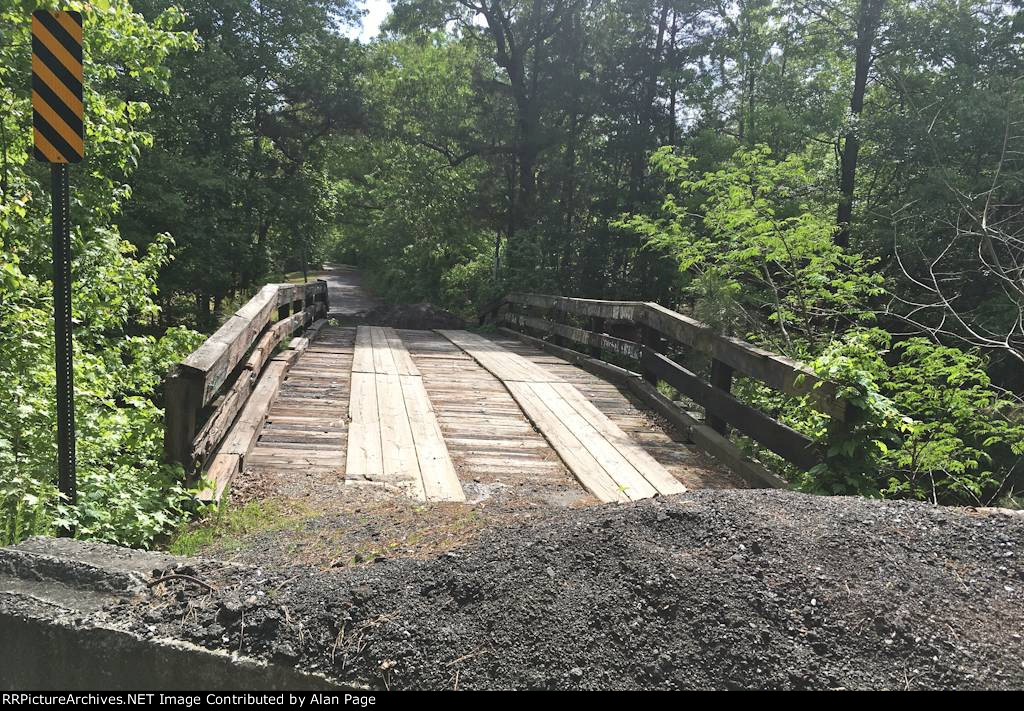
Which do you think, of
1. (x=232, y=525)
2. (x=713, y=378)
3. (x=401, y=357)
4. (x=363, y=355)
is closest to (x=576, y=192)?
(x=401, y=357)

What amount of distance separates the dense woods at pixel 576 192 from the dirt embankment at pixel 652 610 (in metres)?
1.60

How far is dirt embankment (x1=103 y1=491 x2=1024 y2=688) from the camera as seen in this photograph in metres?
2.07

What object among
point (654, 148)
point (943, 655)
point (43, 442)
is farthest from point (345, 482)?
point (654, 148)

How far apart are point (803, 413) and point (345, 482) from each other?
307 cm

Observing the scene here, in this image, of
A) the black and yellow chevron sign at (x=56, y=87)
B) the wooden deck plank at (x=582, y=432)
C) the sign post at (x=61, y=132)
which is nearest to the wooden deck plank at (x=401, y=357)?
the wooden deck plank at (x=582, y=432)

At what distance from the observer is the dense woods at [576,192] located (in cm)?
504

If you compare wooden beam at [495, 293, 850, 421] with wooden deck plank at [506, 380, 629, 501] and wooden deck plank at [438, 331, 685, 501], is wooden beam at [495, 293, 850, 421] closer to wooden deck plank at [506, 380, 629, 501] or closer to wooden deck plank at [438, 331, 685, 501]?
wooden deck plank at [438, 331, 685, 501]

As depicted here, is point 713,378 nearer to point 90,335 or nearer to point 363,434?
point 363,434

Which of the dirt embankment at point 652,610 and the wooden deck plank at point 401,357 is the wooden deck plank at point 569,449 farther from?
the dirt embankment at point 652,610

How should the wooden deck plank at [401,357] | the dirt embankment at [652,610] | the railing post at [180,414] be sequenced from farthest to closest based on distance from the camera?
the wooden deck plank at [401,357]
the railing post at [180,414]
the dirt embankment at [652,610]

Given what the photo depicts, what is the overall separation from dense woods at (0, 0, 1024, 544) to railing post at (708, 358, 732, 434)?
1.30 ft

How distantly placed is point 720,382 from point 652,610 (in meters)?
3.96

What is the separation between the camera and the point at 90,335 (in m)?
6.40
